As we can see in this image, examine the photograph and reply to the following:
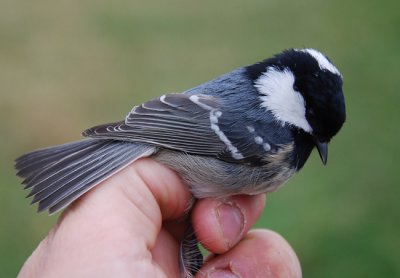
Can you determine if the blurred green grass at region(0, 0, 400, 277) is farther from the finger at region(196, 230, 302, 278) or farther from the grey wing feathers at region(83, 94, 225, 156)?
the grey wing feathers at region(83, 94, 225, 156)

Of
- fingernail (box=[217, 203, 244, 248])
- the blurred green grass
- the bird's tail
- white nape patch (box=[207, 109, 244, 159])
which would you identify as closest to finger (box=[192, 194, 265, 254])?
fingernail (box=[217, 203, 244, 248])

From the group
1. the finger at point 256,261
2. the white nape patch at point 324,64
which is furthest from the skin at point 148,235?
the white nape patch at point 324,64

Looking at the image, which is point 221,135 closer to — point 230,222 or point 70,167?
point 230,222

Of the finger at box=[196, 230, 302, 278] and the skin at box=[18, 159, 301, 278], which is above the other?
the skin at box=[18, 159, 301, 278]

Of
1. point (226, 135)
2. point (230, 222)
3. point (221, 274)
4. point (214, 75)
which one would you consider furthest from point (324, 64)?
point (214, 75)

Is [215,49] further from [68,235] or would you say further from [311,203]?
[68,235]

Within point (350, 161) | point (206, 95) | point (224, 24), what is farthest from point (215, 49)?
point (206, 95)

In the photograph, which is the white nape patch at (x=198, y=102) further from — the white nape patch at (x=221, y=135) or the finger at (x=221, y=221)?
the finger at (x=221, y=221)
